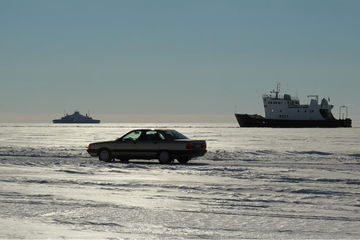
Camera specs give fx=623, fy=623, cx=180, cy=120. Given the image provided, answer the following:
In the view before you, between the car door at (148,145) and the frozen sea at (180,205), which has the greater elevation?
the car door at (148,145)

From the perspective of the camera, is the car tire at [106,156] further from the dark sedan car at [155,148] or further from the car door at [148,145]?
the car door at [148,145]

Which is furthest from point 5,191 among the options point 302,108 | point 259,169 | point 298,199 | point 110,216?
point 302,108

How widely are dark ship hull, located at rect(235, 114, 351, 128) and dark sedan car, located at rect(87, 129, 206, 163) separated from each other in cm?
12325

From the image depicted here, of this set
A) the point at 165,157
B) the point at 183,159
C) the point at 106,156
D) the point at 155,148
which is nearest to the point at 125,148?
the point at 106,156

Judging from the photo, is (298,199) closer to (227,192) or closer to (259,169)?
(227,192)

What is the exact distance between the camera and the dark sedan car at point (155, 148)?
78.6 ft

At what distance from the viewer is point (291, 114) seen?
148 metres

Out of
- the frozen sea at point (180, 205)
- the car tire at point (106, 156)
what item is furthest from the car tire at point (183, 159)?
the frozen sea at point (180, 205)

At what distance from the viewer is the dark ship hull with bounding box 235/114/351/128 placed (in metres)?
146

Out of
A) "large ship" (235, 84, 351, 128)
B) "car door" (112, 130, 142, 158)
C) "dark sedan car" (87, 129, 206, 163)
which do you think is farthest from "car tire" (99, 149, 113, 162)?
"large ship" (235, 84, 351, 128)

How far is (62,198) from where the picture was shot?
492 inches

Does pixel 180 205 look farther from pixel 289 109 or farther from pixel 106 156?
pixel 289 109

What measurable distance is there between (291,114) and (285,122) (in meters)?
3.10

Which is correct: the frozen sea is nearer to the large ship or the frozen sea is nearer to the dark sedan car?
the dark sedan car
